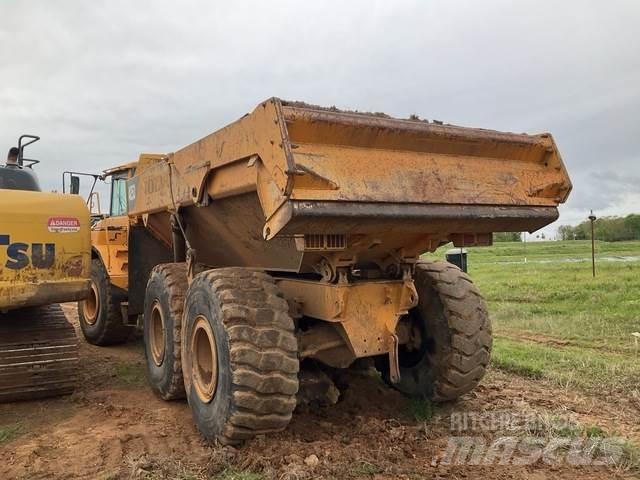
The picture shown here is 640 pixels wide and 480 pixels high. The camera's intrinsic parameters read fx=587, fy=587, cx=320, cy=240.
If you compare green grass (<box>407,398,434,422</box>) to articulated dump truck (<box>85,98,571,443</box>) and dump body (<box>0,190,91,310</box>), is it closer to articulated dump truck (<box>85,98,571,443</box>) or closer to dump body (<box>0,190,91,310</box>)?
articulated dump truck (<box>85,98,571,443</box>)

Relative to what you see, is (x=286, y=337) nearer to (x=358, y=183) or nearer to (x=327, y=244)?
(x=327, y=244)

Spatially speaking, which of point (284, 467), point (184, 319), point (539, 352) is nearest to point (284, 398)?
point (284, 467)

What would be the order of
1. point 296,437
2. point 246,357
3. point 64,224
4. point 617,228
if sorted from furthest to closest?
point 617,228 → point 64,224 → point 296,437 → point 246,357

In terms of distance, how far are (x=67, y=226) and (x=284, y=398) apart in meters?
2.65

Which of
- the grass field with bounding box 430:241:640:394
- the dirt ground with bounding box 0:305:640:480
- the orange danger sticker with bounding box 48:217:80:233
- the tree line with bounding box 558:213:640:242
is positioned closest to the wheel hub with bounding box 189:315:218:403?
the dirt ground with bounding box 0:305:640:480

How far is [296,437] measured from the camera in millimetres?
4223

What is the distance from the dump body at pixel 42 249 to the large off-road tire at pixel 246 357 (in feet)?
5.03

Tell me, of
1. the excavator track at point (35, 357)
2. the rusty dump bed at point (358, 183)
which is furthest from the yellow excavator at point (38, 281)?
the rusty dump bed at point (358, 183)

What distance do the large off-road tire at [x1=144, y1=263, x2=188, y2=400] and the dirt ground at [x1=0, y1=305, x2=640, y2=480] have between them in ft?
0.69

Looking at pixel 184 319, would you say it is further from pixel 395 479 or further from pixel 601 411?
pixel 601 411

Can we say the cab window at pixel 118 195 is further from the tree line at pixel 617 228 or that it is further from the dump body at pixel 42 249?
the tree line at pixel 617 228

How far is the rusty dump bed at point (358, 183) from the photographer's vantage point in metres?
3.50

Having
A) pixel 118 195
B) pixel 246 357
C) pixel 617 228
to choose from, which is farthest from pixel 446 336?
pixel 617 228

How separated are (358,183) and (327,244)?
478mm
